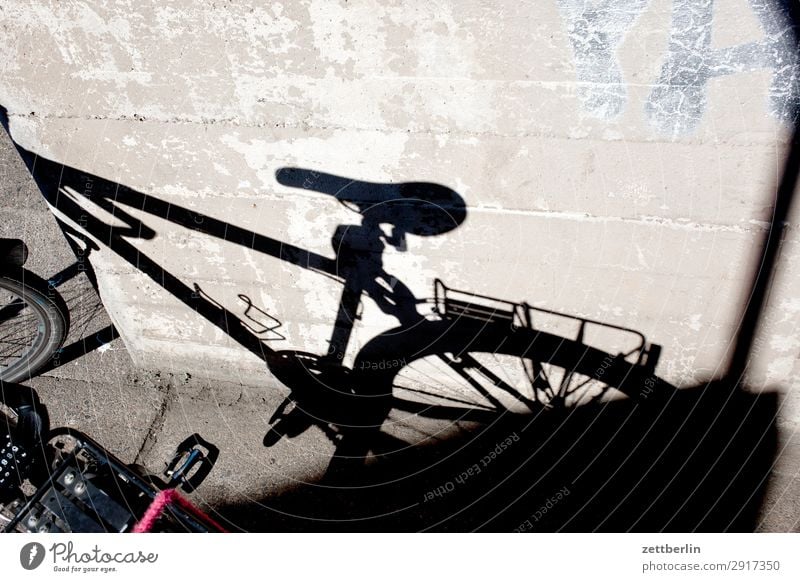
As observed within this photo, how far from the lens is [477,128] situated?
2814mm

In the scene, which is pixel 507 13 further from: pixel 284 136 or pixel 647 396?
pixel 647 396

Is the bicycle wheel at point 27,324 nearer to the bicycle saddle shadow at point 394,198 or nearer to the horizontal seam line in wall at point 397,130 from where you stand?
the horizontal seam line in wall at point 397,130

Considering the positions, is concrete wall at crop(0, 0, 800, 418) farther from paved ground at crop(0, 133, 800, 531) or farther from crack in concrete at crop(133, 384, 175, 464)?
crack in concrete at crop(133, 384, 175, 464)

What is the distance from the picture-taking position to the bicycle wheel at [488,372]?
3853mm

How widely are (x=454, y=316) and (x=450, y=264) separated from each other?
463 mm

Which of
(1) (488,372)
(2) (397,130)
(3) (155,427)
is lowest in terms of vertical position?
(3) (155,427)

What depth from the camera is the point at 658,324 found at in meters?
3.56

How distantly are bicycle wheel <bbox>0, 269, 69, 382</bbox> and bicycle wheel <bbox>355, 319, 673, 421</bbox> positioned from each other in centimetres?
228

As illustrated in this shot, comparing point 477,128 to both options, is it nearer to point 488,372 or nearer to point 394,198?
point 394,198

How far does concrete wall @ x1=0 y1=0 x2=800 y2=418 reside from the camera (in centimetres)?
255

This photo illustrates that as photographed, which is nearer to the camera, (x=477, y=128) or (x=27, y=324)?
(x=477, y=128)

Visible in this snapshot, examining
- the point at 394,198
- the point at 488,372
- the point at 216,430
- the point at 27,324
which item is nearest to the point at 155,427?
the point at 216,430
